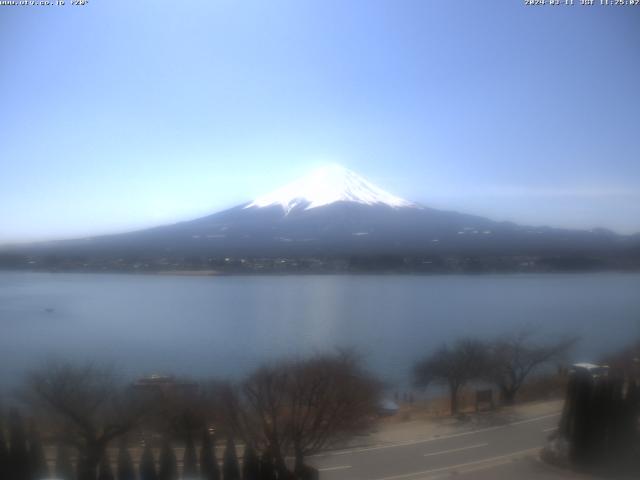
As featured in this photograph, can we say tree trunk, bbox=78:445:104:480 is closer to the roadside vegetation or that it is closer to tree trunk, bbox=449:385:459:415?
the roadside vegetation

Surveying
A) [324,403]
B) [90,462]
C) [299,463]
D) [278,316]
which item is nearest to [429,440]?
[324,403]

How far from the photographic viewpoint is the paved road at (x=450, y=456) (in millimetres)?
2832

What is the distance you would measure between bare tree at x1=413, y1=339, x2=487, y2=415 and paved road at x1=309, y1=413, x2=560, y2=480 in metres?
0.36

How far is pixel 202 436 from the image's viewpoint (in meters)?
2.79

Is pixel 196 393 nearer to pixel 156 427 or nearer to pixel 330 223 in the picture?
pixel 156 427

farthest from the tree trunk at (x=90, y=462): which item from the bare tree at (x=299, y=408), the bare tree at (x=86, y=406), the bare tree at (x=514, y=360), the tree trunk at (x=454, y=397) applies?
the bare tree at (x=514, y=360)

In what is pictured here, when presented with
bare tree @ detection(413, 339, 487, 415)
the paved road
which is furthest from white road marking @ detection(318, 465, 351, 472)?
bare tree @ detection(413, 339, 487, 415)

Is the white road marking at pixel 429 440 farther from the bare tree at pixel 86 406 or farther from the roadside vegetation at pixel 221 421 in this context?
the bare tree at pixel 86 406

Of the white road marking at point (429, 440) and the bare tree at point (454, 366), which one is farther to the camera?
the bare tree at point (454, 366)

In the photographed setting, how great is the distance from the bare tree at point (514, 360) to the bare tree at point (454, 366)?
0.29 feet

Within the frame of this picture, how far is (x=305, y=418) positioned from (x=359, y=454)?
0.39 meters

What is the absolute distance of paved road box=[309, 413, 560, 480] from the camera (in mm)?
2832

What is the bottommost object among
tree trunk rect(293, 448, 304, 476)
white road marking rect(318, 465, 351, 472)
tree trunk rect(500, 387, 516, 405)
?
white road marking rect(318, 465, 351, 472)

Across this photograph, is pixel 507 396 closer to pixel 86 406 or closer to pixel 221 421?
pixel 221 421
